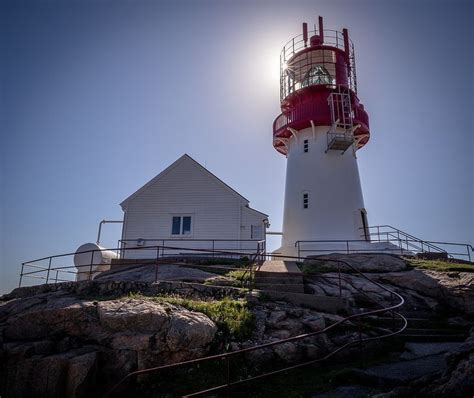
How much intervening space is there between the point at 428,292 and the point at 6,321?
14232 millimetres

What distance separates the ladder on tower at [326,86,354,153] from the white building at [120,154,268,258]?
6882 mm

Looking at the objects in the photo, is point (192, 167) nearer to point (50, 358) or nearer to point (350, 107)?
point (350, 107)

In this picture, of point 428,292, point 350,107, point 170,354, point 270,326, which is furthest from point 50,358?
point 350,107

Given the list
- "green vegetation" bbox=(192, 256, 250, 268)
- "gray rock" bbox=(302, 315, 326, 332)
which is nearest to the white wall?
"green vegetation" bbox=(192, 256, 250, 268)

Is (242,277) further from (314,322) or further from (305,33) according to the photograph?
(305,33)

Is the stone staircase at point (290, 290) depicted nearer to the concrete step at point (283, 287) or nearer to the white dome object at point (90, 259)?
the concrete step at point (283, 287)

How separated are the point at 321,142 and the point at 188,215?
1032 cm

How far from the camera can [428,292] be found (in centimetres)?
1382

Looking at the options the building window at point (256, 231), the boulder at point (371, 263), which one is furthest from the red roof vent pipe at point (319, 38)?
the boulder at point (371, 263)

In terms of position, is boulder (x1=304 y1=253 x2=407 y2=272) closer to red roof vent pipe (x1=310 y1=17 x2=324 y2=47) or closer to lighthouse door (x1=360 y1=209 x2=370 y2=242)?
lighthouse door (x1=360 y1=209 x2=370 y2=242)

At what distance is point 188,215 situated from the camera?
21469 mm

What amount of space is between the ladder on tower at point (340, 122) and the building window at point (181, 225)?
408 inches

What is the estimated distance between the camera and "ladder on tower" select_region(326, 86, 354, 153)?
74.2 ft

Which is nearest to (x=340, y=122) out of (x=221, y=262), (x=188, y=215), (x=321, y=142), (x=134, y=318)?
(x=321, y=142)
